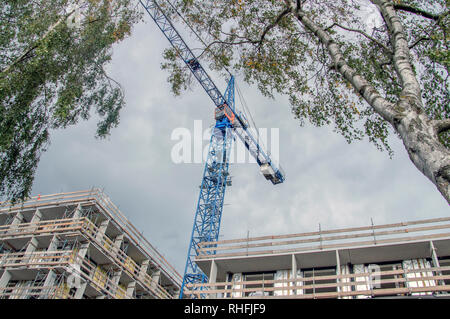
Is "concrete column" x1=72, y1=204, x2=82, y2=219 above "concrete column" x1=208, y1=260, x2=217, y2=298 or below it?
above

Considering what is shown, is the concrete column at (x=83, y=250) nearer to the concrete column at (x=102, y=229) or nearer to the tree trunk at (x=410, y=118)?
the concrete column at (x=102, y=229)

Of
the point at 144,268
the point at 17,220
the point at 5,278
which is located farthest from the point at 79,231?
the point at 144,268

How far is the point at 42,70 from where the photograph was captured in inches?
479

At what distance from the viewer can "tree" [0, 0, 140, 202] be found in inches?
454

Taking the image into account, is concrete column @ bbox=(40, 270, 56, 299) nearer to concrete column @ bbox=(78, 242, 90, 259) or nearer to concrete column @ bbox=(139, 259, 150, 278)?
concrete column @ bbox=(78, 242, 90, 259)

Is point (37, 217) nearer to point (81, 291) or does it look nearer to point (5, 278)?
point (5, 278)

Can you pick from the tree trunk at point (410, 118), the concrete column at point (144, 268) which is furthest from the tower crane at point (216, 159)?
the tree trunk at point (410, 118)

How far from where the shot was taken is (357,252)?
1659 cm

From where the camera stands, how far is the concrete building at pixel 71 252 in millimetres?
25312

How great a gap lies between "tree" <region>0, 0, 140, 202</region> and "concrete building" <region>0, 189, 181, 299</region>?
1540 centimetres

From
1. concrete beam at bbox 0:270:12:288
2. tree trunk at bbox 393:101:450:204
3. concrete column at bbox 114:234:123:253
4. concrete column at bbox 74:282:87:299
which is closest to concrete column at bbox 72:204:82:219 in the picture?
concrete column at bbox 114:234:123:253

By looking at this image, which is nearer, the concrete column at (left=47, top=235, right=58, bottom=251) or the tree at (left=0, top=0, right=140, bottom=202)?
the tree at (left=0, top=0, right=140, bottom=202)
